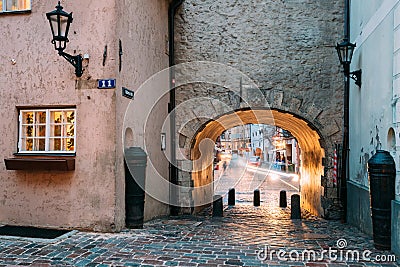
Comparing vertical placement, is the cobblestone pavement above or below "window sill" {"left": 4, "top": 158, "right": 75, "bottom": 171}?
below

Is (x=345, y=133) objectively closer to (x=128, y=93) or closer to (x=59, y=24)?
(x=128, y=93)

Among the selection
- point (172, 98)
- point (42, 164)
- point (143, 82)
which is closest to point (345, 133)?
point (172, 98)

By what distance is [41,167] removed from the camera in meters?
6.61

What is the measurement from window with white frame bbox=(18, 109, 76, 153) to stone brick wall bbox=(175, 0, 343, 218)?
346cm

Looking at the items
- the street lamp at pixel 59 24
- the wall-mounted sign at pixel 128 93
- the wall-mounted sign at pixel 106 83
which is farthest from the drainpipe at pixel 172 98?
the street lamp at pixel 59 24

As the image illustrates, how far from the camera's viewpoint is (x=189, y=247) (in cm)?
576

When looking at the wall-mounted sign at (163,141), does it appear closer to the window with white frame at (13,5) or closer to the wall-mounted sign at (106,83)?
the wall-mounted sign at (106,83)

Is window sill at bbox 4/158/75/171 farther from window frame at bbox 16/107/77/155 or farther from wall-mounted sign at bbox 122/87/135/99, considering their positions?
wall-mounted sign at bbox 122/87/135/99

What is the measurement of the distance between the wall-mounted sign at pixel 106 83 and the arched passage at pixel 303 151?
3.82 meters

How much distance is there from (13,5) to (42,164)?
2.99m

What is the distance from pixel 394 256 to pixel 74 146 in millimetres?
5062

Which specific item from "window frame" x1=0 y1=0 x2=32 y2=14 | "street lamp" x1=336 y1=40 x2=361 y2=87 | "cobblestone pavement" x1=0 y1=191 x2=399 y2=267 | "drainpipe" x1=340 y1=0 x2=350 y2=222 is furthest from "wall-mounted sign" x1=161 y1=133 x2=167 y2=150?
"street lamp" x1=336 y1=40 x2=361 y2=87

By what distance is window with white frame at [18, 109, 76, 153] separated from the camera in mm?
6887

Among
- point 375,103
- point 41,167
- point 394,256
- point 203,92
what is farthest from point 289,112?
point 41,167
